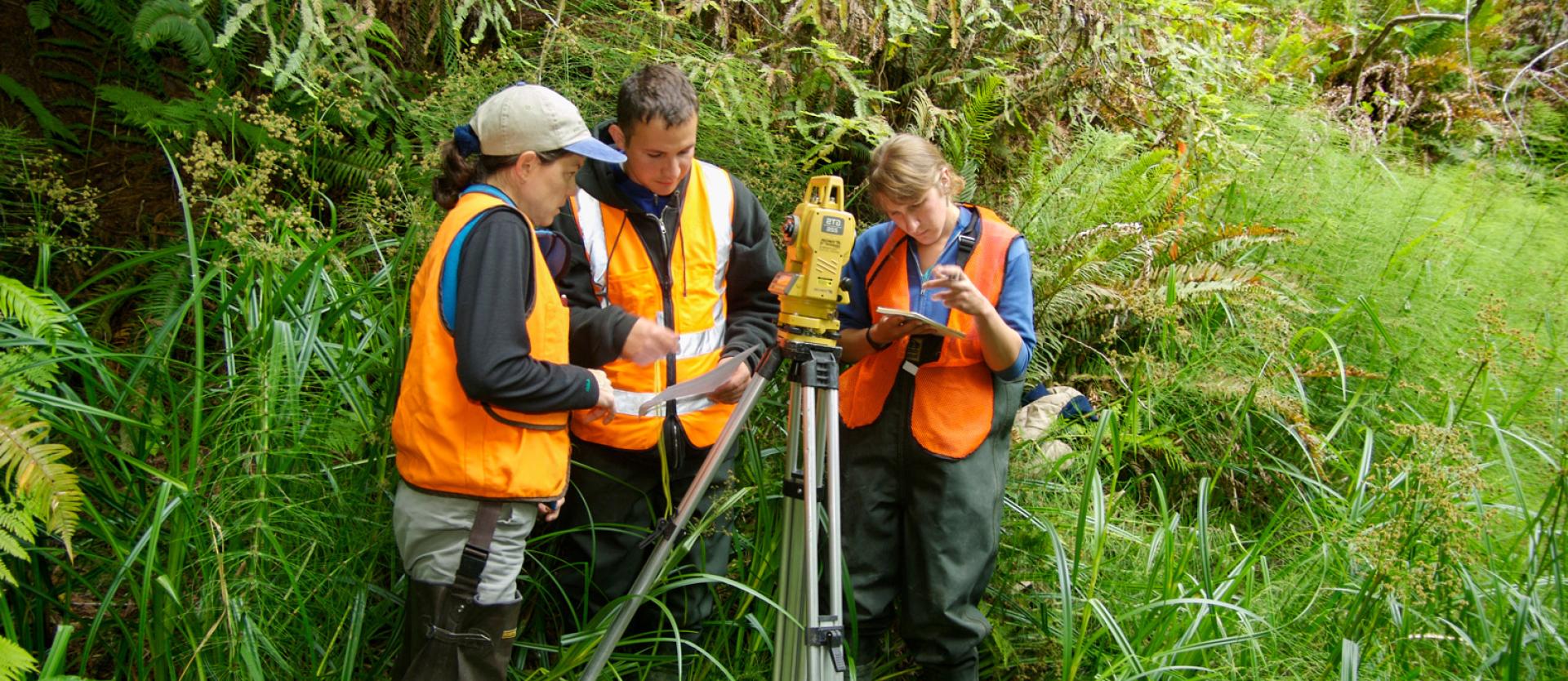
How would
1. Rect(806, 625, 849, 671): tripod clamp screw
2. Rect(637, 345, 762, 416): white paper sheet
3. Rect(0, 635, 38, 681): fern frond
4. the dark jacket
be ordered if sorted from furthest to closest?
the dark jacket, Rect(637, 345, 762, 416): white paper sheet, Rect(806, 625, 849, 671): tripod clamp screw, Rect(0, 635, 38, 681): fern frond

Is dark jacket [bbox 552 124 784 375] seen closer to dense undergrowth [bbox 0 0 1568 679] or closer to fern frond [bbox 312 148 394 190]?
dense undergrowth [bbox 0 0 1568 679]

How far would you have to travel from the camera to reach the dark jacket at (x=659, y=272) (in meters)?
2.71

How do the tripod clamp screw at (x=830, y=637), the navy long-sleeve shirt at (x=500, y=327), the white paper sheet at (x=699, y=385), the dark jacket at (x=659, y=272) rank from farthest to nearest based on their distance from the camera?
1. the dark jacket at (x=659, y=272)
2. the white paper sheet at (x=699, y=385)
3. the tripod clamp screw at (x=830, y=637)
4. the navy long-sleeve shirt at (x=500, y=327)

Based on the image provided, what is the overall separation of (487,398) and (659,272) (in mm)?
746

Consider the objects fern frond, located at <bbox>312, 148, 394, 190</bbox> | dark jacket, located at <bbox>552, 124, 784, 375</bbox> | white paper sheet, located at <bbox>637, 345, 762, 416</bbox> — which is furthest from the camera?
fern frond, located at <bbox>312, 148, 394, 190</bbox>

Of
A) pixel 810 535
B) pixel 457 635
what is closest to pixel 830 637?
pixel 810 535

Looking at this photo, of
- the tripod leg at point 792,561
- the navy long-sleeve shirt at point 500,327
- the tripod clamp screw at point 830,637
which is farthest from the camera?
the tripod leg at point 792,561

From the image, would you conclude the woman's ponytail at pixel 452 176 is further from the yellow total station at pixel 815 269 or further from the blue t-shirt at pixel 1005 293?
the blue t-shirt at pixel 1005 293

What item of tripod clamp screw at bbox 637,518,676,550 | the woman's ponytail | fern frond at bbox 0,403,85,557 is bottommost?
tripod clamp screw at bbox 637,518,676,550

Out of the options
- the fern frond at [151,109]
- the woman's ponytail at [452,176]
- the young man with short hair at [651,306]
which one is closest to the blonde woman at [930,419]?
the young man with short hair at [651,306]

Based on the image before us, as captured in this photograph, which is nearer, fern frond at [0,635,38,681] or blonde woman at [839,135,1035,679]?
fern frond at [0,635,38,681]

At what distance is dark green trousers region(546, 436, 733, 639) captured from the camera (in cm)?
290

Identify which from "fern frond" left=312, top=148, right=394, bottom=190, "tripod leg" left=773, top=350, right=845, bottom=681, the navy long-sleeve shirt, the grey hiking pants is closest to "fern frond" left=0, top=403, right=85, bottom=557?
the grey hiking pants

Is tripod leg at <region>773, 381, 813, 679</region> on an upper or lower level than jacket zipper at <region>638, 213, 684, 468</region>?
lower
